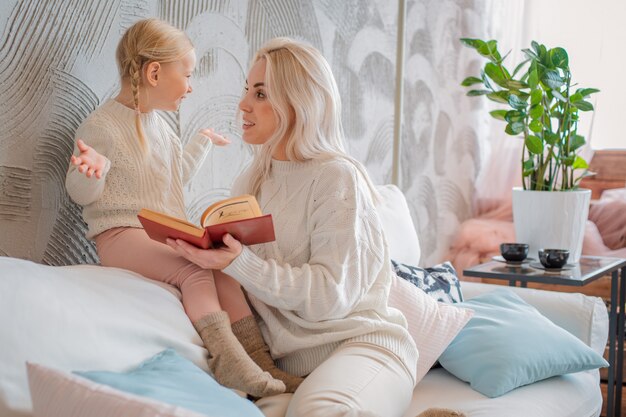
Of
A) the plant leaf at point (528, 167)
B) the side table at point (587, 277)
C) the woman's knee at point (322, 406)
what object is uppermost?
the plant leaf at point (528, 167)

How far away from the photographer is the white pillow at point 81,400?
0.96 metres

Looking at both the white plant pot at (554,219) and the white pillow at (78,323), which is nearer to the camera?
the white pillow at (78,323)

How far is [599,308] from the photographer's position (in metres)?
2.29

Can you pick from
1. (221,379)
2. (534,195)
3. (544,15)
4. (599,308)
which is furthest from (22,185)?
(544,15)

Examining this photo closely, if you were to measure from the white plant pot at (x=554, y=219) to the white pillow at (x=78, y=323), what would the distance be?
1.74 meters

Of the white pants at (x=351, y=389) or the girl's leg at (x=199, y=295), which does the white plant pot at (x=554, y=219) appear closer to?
the white pants at (x=351, y=389)

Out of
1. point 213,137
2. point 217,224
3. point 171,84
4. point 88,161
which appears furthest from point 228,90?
point 217,224

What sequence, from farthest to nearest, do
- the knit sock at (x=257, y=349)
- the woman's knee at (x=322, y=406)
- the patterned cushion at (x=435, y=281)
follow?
1. the patterned cushion at (x=435, y=281)
2. the knit sock at (x=257, y=349)
3. the woman's knee at (x=322, y=406)

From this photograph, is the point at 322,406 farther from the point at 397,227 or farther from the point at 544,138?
the point at 544,138

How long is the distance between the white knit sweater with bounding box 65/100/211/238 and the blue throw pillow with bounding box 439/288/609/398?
0.82 metres

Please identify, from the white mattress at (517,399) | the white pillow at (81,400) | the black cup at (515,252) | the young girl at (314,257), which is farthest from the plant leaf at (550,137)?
the white pillow at (81,400)

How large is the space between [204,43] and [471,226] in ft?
7.00

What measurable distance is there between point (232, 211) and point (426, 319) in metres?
0.66

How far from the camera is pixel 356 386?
5.05 feet
